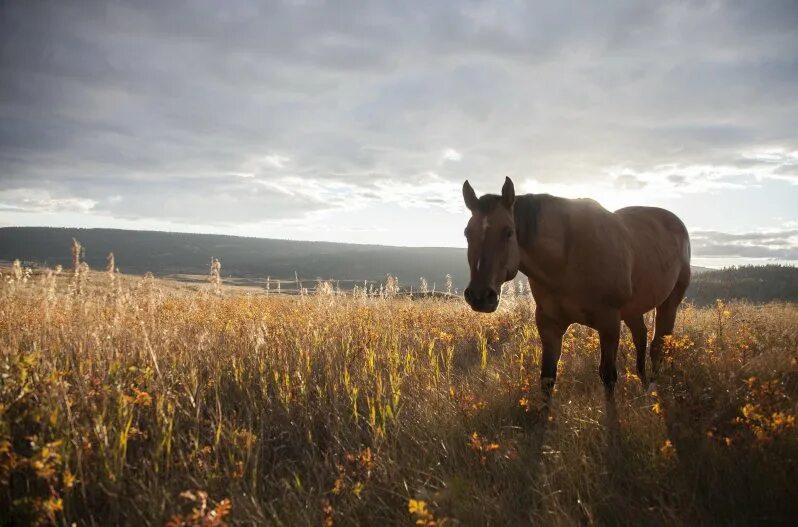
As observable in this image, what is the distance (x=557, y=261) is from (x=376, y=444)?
2355 millimetres

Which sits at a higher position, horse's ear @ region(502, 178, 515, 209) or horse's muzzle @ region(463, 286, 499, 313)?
horse's ear @ region(502, 178, 515, 209)

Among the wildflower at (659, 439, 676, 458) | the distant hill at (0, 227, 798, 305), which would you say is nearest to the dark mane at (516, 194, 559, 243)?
the wildflower at (659, 439, 676, 458)

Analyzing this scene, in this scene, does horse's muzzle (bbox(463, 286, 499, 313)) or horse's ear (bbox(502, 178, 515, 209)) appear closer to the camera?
horse's muzzle (bbox(463, 286, 499, 313))

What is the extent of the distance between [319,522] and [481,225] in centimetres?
244

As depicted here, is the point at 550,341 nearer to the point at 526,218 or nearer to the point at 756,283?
the point at 526,218

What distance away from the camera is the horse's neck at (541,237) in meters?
4.17

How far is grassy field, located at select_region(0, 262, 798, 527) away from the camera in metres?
2.56

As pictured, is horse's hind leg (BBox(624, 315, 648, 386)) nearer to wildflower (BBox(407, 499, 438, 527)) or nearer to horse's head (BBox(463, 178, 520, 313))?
horse's head (BBox(463, 178, 520, 313))

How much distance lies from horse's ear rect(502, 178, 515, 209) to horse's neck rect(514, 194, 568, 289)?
0.85ft

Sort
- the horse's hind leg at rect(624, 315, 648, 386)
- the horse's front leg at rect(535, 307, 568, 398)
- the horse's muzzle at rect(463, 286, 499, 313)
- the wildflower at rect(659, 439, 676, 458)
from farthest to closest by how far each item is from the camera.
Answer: the horse's hind leg at rect(624, 315, 648, 386)
the horse's front leg at rect(535, 307, 568, 398)
the horse's muzzle at rect(463, 286, 499, 313)
the wildflower at rect(659, 439, 676, 458)

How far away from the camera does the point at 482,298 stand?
357 cm

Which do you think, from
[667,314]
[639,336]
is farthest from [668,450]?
[667,314]

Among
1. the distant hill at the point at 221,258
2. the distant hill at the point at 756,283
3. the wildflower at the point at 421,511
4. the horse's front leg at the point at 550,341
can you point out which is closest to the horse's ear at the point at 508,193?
the horse's front leg at the point at 550,341

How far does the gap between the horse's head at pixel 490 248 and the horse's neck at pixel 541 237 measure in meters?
0.23
